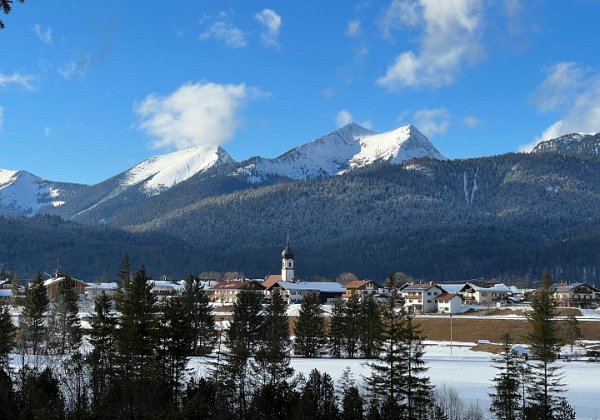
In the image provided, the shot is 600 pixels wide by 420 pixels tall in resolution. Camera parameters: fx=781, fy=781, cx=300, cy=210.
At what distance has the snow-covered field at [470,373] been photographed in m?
53.2

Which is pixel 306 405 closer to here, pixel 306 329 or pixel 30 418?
pixel 30 418

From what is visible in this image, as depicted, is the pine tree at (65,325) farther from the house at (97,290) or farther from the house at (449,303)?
the house at (97,290)

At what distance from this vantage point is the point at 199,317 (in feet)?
263

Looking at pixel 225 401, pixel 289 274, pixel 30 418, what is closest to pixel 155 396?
pixel 225 401

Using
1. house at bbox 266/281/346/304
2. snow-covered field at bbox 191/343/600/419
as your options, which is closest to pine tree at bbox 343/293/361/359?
snow-covered field at bbox 191/343/600/419

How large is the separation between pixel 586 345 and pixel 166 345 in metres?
57.3

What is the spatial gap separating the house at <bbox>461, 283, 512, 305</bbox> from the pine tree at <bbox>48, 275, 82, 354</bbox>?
80870 mm

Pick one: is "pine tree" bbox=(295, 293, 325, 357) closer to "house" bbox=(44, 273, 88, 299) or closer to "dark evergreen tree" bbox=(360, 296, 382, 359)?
"dark evergreen tree" bbox=(360, 296, 382, 359)

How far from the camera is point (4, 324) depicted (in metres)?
63.2

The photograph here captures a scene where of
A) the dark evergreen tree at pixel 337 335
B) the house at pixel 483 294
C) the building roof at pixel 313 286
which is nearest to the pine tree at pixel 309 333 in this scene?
the dark evergreen tree at pixel 337 335

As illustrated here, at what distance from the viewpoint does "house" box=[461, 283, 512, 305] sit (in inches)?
5606

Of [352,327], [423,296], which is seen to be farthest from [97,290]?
[352,327]

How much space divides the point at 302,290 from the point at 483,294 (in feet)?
111

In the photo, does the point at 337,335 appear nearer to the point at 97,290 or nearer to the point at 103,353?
the point at 103,353
